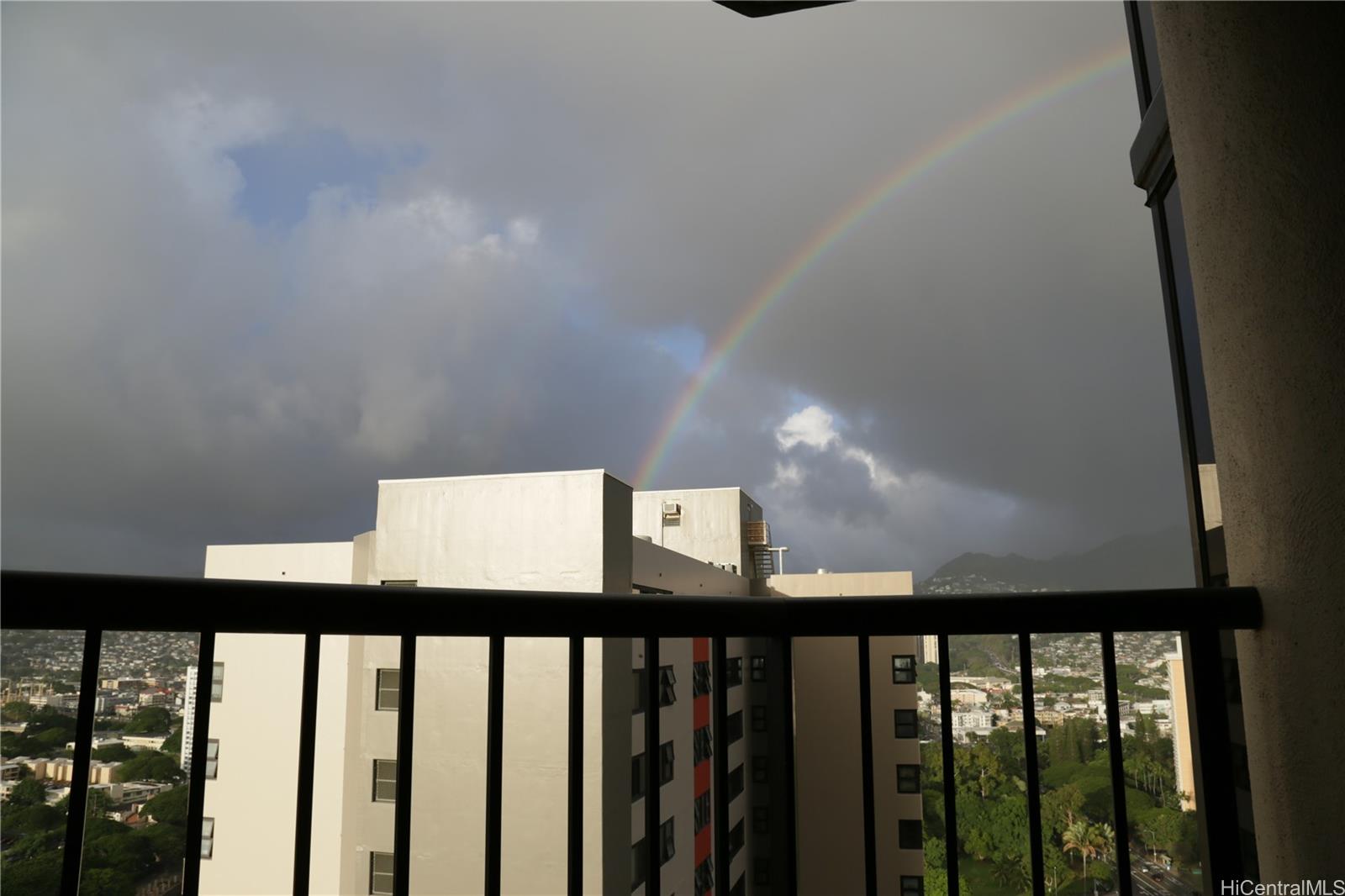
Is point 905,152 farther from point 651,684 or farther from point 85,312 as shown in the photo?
point 85,312

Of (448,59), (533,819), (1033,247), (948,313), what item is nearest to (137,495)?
(448,59)

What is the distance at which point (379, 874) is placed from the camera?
14.4m

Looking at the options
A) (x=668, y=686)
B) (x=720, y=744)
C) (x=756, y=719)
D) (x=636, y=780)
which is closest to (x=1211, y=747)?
(x=720, y=744)

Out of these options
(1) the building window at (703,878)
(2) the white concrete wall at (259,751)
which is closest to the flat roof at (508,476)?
(2) the white concrete wall at (259,751)

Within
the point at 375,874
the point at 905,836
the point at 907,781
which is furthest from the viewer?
the point at 907,781

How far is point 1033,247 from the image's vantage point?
23938 mm

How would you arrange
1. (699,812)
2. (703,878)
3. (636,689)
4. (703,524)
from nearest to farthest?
(636,689), (703,878), (699,812), (703,524)

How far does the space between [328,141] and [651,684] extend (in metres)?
45.5

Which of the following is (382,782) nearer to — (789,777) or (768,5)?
(789,777)

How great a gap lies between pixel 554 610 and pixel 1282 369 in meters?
1.08

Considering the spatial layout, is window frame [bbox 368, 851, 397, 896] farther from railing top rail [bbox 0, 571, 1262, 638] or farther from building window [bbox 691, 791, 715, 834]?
railing top rail [bbox 0, 571, 1262, 638]

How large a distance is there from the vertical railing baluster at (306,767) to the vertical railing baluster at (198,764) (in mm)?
104

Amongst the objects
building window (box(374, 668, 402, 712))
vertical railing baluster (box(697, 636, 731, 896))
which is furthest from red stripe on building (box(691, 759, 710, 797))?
vertical railing baluster (box(697, 636, 731, 896))

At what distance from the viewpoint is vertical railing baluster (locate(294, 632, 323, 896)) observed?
933mm
